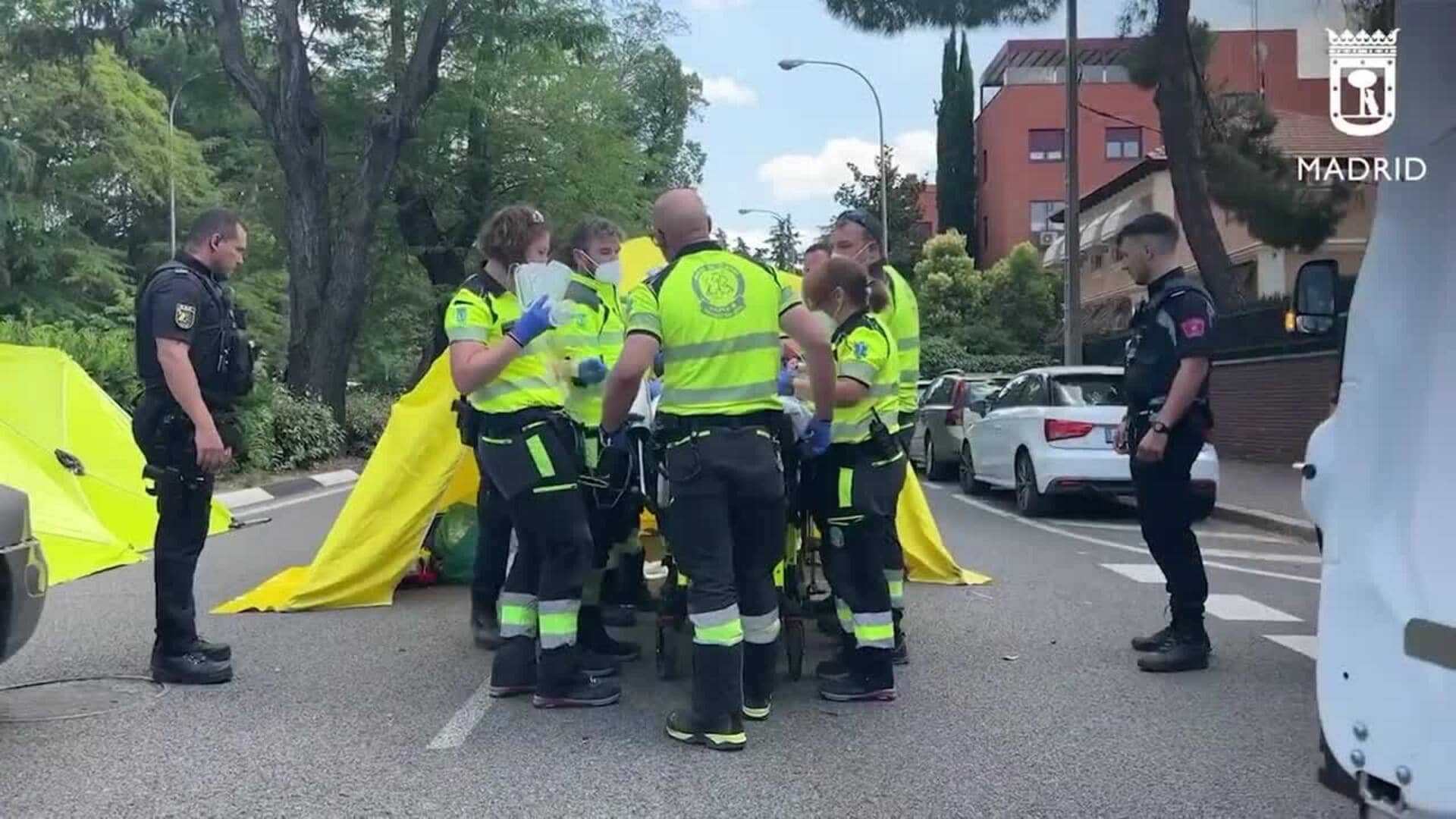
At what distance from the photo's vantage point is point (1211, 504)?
6.45m

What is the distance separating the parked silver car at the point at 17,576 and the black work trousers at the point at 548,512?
5.60 feet

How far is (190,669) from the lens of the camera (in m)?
5.78

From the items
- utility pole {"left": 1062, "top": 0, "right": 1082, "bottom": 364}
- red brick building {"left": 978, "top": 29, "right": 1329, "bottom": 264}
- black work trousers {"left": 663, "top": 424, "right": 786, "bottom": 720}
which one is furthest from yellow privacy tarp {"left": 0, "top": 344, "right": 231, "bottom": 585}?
red brick building {"left": 978, "top": 29, "right": 1329, "bottom": 264}

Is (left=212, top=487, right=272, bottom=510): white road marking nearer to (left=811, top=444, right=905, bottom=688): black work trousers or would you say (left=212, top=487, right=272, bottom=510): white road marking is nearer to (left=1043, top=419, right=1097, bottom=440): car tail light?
(left=1043, top=419, right=1097, bottom=440): car tail light

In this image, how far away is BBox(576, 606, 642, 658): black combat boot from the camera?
241 inches

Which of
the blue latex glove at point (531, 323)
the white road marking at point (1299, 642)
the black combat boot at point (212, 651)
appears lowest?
the white road marking at point (1299, 642)

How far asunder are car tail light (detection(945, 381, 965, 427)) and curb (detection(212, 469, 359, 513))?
7.46 m

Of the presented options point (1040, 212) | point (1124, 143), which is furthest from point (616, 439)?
point (1040, 212)

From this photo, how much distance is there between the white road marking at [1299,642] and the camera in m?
Answer: 6.48

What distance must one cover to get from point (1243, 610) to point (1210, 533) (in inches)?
195

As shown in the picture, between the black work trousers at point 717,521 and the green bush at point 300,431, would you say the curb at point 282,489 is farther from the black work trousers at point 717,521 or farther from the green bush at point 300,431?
the black work trousers at point 717,521

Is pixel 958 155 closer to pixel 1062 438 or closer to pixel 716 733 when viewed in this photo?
pixel 1062 438

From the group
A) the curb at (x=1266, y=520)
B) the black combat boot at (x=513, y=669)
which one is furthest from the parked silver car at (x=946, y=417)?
the black combat boot at (x=513, y=669)

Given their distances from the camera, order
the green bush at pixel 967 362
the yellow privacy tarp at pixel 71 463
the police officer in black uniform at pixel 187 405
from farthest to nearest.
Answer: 1. the green bush at pixel 967 362
2. the yellow privacy tarp at pixel 71 463
3. the police officer in black uniform at pixel 187 405
